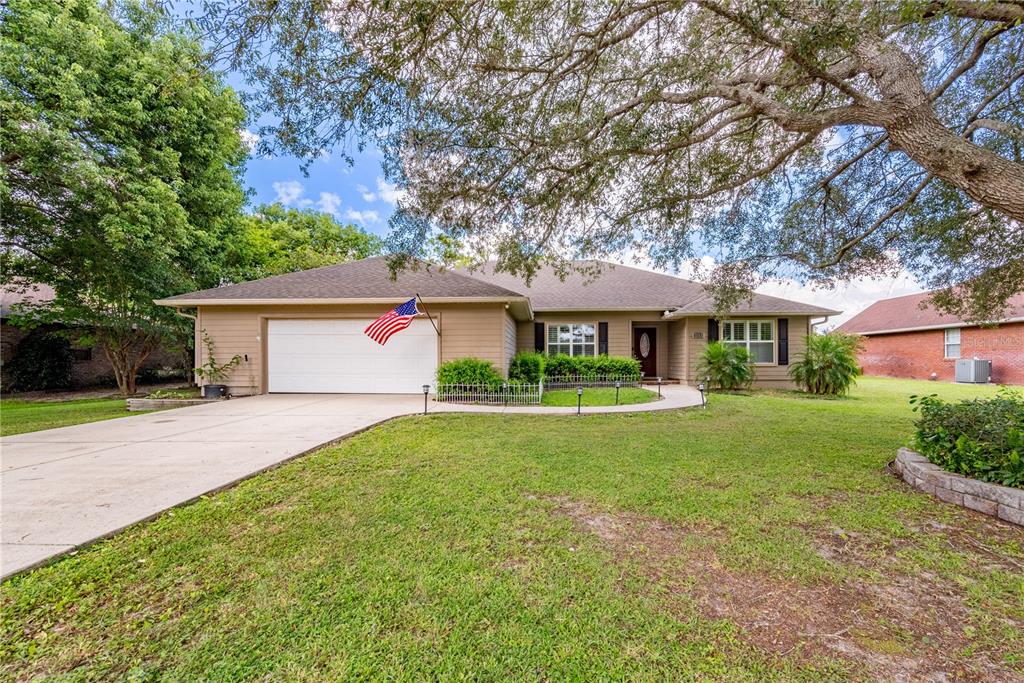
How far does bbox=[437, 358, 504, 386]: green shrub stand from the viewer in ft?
33.0

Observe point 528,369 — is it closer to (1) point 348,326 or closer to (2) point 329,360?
(1) point 348,326

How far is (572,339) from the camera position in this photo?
48.7 feet

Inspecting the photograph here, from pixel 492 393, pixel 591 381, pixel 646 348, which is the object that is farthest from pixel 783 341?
pixel 492 393

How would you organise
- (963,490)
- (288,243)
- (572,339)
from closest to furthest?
(963,490) < (572,339) < (288,243)

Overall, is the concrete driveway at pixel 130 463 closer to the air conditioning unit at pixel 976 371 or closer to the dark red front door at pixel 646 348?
the dark red front door at pixel 646 348

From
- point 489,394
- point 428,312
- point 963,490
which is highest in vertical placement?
point 428,312

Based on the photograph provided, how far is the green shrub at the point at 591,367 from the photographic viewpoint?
42.5ft

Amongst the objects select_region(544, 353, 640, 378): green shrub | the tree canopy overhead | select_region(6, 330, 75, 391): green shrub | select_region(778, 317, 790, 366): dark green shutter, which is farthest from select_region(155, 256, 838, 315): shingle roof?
select_region(6, 330, 75, 391): green shrub

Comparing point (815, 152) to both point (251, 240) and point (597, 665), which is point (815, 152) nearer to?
point (597, 665)

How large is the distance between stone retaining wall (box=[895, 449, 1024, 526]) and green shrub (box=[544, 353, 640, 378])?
8473 mm

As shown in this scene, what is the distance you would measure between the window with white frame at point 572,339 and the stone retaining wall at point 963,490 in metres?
10.4

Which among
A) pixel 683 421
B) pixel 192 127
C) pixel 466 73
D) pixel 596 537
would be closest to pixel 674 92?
pixel 466 73

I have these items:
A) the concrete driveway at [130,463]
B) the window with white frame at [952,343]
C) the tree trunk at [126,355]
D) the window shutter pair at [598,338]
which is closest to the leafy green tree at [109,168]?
the tree trunk at [126,355]

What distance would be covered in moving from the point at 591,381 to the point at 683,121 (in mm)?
8437
